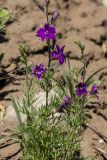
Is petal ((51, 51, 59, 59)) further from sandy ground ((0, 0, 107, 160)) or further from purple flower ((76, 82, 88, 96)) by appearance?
sandy ground ((0, 0, 107, 160))

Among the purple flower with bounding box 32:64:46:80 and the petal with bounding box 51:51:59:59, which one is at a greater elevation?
Answer: the petal with bounding box 51:51:59:59

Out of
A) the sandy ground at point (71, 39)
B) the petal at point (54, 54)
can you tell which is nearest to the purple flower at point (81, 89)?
the petal at point (54, 54)

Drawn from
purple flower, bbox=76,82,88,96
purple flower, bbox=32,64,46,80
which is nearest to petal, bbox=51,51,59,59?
purple flower, bbox=32,64,46,80

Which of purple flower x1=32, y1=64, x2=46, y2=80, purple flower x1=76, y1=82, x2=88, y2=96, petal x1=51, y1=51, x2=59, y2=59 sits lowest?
purple flower x1=76, y1=82, x2=88, y2=96

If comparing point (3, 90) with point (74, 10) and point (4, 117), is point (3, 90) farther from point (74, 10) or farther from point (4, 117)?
point (74, 10)

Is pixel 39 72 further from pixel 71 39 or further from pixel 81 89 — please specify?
pixel 71 39

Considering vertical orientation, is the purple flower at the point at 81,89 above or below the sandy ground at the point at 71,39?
below

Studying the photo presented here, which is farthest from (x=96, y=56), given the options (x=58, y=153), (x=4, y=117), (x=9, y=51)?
(x=58, y=153)

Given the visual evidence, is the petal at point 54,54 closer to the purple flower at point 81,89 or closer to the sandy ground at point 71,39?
the purple flower at point 81,89
